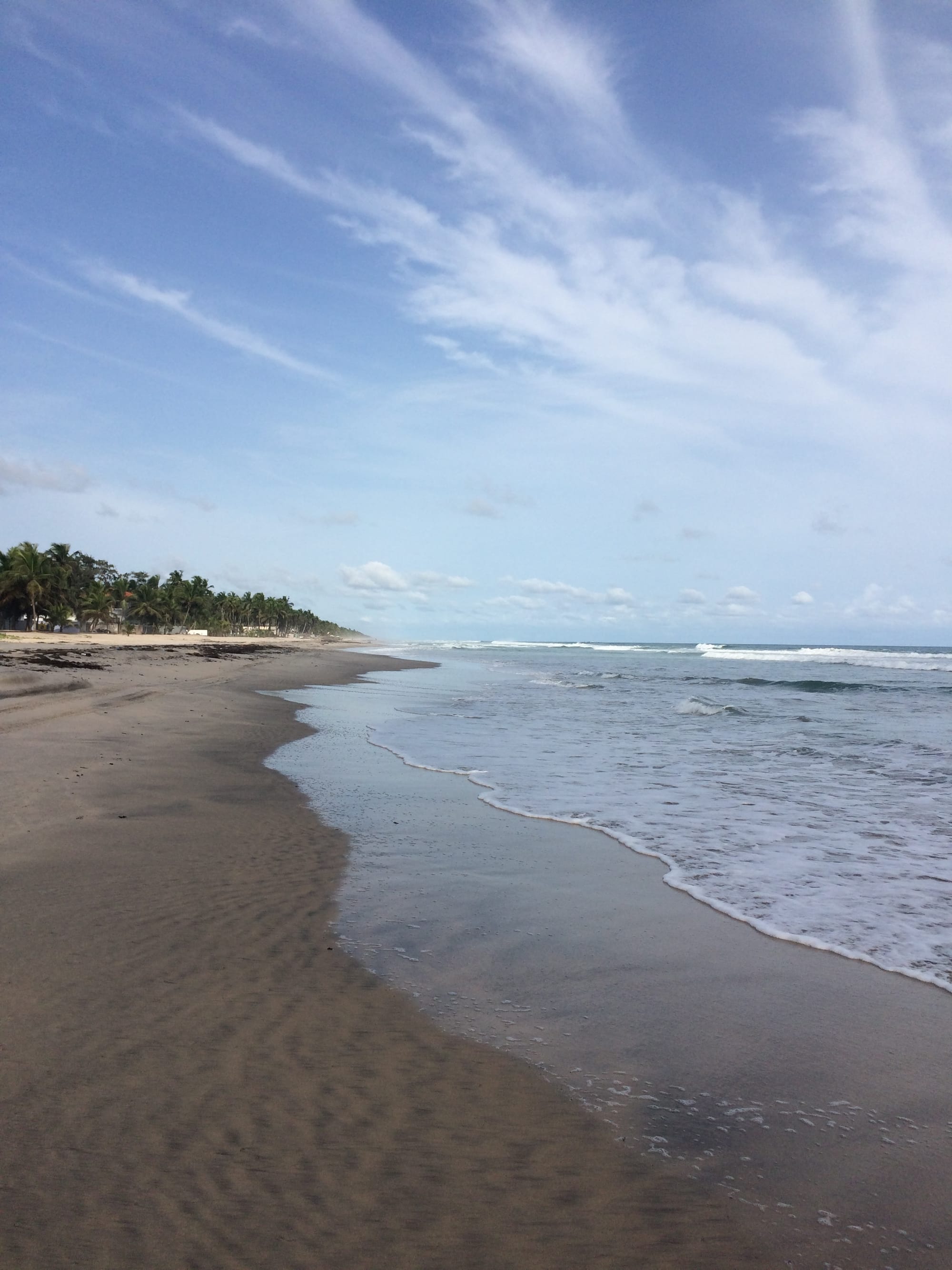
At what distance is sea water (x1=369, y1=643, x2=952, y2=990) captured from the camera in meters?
5.83

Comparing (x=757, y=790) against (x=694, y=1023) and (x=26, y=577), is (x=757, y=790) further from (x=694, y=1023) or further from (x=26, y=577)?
(x=26, y=577)

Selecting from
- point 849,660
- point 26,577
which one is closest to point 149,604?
point 26,577

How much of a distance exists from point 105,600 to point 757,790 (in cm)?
10631

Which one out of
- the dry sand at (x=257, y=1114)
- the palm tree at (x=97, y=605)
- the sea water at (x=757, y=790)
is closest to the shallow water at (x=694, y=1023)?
the dry sand at (x=257, y=1114)

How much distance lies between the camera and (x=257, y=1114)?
2947 millimetres

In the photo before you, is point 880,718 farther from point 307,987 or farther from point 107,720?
point 307,987

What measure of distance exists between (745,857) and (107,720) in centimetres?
1242

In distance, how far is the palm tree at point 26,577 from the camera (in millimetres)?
81875

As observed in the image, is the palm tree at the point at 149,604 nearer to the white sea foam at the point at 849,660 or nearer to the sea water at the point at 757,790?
the white sea foam at the point at 849,660

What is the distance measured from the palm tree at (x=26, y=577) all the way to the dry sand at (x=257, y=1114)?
88.6 meters

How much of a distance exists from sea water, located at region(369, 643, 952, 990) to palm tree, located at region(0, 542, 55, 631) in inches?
2869

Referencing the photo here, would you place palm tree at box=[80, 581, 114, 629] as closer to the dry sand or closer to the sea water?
the sea water

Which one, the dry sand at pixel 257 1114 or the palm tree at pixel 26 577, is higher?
the palm tree at pixel 26 577

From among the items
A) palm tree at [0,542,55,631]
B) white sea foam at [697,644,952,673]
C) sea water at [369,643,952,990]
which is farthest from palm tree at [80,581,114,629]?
sea water at [369,643,952,990]
